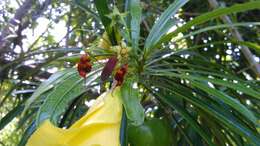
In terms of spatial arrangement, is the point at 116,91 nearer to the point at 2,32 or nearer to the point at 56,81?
the point at 56,81

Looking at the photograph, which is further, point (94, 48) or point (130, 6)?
point (130, 6)

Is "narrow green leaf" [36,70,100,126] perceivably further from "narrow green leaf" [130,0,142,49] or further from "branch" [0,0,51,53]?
"branch" [0,0,51,53]

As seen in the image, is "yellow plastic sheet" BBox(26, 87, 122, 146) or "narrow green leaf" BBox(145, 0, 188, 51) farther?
"narrow green leaf" BBox(145, 0, 188, 51)

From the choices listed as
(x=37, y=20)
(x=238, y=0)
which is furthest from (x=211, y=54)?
(x=37, y=20)

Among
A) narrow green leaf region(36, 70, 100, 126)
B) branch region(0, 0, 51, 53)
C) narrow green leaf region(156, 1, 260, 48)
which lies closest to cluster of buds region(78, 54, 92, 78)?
narrow green leaf region(36, 70, 100, 126)

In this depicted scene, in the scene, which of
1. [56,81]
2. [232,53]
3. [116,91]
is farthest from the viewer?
[232,53]

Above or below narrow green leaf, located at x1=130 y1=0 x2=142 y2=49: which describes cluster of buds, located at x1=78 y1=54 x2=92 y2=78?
below
